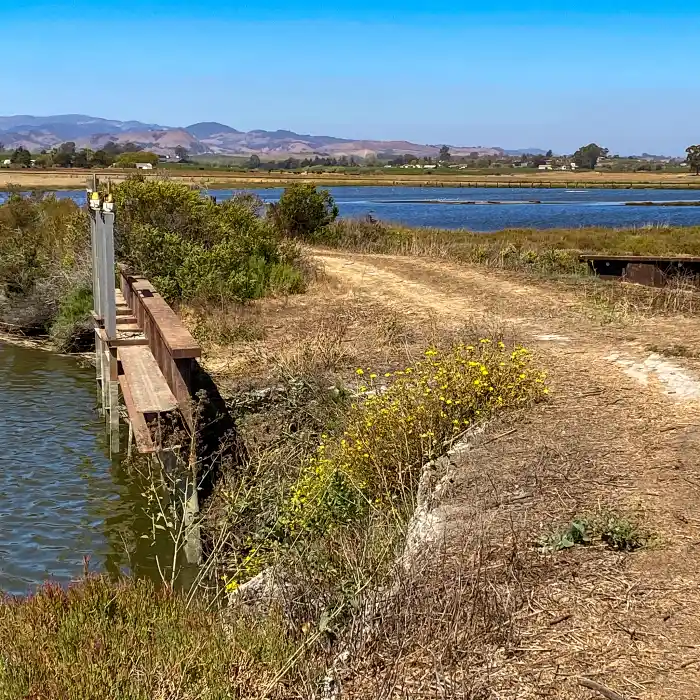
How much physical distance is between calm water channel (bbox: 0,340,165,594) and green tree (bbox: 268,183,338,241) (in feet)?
40.2

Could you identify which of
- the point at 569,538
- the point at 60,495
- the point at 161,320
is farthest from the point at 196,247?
the point at 569,538

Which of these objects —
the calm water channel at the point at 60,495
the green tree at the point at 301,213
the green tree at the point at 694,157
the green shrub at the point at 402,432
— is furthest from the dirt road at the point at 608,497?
the green tree at the point at 694,157

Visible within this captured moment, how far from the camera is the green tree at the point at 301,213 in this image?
2616 centimetres

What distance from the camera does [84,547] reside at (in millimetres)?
8922

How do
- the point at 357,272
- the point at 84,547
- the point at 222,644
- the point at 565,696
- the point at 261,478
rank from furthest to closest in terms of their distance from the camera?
the point at 357,272 → the point at 84,547 → the point at 261,478 → the point at 222,644 → the point at 565,696

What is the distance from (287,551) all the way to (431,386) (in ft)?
8.88

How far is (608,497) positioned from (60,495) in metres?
6.51

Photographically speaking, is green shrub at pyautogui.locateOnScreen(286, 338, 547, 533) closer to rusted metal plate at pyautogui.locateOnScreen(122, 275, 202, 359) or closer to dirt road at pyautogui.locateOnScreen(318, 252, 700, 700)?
dirt road at pyautogui.locateOnScreen(318, 252, 700, 700)

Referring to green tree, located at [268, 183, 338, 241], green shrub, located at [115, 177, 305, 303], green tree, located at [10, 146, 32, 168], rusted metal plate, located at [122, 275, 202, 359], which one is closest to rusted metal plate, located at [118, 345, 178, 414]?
rusted metal plate, located at [122, 275, 202, 359]

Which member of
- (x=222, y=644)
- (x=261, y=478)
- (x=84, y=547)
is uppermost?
(x=222, y=644)

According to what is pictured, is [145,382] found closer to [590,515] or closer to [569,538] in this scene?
[590,515]

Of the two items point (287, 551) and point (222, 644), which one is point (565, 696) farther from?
point (287, 551)

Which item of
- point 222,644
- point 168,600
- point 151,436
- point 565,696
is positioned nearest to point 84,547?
point 151,436

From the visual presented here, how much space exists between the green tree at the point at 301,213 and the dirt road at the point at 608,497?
14225mm
